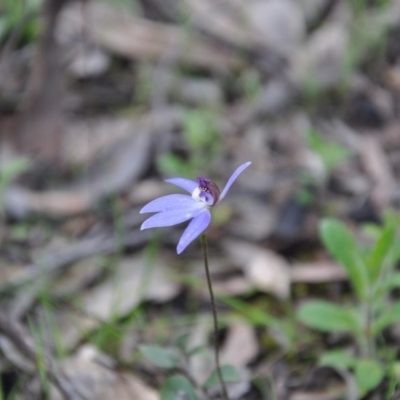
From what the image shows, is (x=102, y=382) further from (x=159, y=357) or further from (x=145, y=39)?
(x=145, y=39)

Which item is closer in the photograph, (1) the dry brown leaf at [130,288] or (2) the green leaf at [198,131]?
(1) the dry brown leaf at [130,288]

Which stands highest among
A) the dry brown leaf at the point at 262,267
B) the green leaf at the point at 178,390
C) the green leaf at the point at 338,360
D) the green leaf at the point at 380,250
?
the green leaf at the point at 380,250

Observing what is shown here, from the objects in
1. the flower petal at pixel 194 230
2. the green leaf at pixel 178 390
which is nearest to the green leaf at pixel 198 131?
the green leaf at pixel 178 390

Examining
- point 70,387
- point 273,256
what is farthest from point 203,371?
point 273,256

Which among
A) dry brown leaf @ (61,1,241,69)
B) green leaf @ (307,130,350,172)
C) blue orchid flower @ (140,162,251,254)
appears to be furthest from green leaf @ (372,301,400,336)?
dry brown leaf @ (61,1,241,69)

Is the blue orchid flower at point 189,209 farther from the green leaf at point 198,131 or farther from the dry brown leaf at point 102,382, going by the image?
the green leaf at point 198,131

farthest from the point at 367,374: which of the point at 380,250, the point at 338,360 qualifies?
the point at 380,250

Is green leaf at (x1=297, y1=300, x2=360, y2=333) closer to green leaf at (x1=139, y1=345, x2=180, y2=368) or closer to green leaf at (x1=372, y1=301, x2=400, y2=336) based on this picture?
green leaf at (x1=372, y1=301, x2=400, y2=336)
